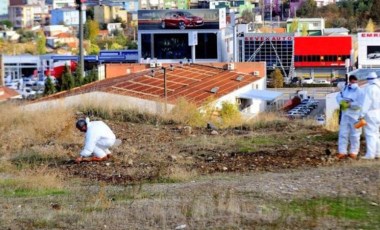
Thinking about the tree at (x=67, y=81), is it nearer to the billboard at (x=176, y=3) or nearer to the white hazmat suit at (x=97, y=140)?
the white hazmat suit at (x=97, y=140)

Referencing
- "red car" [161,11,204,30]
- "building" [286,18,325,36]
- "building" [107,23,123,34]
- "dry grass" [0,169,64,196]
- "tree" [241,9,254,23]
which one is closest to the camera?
"dry grass" [0,169,64,196]

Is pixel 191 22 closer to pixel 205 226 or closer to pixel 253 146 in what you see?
pixel 253 146

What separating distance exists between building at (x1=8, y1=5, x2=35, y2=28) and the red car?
7238cm

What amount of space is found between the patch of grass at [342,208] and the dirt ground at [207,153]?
2512 mm

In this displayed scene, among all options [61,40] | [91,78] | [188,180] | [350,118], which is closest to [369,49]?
[91,78]

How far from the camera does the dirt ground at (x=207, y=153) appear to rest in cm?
1083

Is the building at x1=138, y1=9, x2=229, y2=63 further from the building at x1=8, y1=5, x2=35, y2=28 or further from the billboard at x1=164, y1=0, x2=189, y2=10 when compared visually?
the building at x1=8, y1=5, x2=35, y2=28

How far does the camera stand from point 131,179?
10.5 meters

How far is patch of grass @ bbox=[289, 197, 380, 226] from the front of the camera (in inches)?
291

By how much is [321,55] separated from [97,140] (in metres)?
46.7

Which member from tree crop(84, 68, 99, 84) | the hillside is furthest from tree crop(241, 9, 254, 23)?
the hillside

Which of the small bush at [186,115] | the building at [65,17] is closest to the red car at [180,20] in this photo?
the small bush at [186,115]

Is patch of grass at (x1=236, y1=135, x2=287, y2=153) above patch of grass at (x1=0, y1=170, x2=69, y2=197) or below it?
above

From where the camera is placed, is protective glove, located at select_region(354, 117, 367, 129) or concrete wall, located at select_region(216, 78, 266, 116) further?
concrete wall, located at select_region(216, 78, 266, 116)
